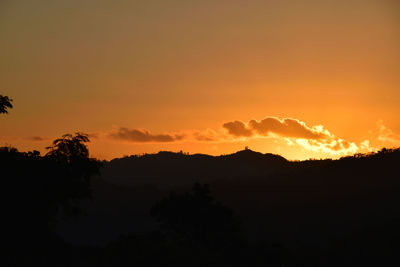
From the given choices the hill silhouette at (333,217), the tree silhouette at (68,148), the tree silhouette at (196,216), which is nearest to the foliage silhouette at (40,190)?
the tree silhouette at (68,148)

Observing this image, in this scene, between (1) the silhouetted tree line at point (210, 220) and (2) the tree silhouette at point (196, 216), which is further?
(2) the tree silhouette at point (196, 216)

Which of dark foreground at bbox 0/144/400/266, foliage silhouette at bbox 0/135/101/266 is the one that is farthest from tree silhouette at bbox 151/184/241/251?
foliage silhouette at bbox 0/135/101/266

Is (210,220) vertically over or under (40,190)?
under

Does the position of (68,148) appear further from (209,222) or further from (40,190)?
(209,222)

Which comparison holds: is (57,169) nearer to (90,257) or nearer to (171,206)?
(90,257)

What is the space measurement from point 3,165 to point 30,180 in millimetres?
2373

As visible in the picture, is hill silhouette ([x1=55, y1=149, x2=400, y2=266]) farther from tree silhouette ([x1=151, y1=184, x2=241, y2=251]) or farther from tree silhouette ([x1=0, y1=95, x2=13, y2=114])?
tree silhouette ([x1=0, y1=95, x2=13, y2=114])

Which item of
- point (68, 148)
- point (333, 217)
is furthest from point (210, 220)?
point (333, 217)

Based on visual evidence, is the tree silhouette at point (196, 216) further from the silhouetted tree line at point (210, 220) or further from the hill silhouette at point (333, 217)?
the hill silhouette at point (333, 217)

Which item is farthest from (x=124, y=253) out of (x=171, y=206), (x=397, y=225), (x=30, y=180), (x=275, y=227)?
(x=275, y=227)

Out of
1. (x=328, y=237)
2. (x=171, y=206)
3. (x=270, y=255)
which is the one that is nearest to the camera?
(x=270, y=255)

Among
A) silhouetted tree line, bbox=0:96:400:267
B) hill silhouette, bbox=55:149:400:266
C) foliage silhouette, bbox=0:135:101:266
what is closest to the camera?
silhouetted tree line, bbox=0:96:400:267

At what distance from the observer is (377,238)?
412 feet

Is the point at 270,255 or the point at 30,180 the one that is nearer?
the point at 30,180
